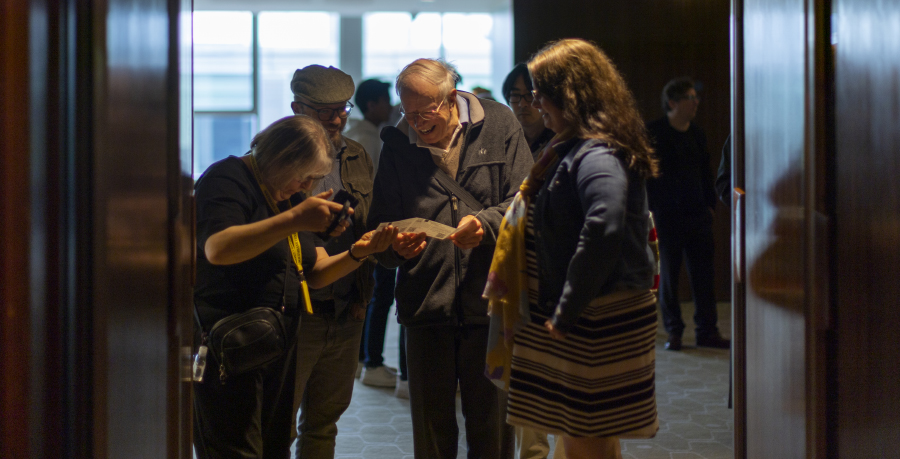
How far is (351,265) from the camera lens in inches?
86.5

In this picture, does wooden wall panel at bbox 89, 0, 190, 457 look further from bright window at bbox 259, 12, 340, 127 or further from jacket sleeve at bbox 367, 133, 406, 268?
bright window at bbox 259, 12, 340, 127

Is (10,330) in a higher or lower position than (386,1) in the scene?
lower

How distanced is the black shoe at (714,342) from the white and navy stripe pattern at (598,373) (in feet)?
12.2

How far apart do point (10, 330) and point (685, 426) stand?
10.9 ft

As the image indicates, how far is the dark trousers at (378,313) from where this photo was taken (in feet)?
14.6

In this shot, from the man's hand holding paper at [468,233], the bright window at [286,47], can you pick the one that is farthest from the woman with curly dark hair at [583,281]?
the bright window at [286,47]

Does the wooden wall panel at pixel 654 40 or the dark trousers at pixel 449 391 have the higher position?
the wooden wall panel at pixel 654 40

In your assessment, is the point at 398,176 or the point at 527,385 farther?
the point at 398,176

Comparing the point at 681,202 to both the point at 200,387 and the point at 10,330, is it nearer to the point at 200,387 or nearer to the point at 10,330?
the point at 200,387

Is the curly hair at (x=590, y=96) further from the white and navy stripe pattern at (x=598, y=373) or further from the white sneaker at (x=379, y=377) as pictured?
the white sneaker at (x=379, y=377)

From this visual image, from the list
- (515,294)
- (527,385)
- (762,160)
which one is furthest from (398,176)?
(762,160)

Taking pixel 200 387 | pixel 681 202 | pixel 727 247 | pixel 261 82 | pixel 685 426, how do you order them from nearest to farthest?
pixel 200 387 < pixel 685 426 < pixel 681 202 < pixel 727 247 < pixel 261 82

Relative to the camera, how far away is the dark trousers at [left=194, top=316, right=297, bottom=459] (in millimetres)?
1924

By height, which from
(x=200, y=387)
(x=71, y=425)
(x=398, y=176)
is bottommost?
(x=200, y=387)
